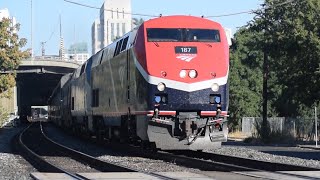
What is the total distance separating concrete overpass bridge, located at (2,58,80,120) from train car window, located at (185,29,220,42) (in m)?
48.6

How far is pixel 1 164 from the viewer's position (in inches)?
735

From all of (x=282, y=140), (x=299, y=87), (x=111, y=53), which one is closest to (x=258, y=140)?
(x=282, y=140)

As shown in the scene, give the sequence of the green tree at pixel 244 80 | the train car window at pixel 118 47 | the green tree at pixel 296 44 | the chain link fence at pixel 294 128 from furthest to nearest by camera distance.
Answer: the green tree at pixel 244 80
the chain link fence at pixel 294 128
the green tree at pixel 296 44
the train car window at pixel 118 47

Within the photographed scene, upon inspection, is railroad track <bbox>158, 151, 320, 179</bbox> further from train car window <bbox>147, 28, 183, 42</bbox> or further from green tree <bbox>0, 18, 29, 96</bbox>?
green tree <bbox>0, 18, 29, 96</bbox>

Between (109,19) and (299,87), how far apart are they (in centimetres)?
14693

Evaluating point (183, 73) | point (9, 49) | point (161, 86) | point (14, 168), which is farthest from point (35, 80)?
point (161, 86)

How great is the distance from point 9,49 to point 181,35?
3902cm

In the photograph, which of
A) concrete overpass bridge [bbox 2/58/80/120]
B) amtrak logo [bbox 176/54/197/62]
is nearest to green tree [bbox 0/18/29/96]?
concrete overpass bridge [bbox 2/58/80/120]

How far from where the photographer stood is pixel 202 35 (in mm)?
19047

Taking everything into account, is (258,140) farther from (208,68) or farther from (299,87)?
(208,68)

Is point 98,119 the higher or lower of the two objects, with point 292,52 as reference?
lower

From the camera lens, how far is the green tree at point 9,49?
53.8 metres

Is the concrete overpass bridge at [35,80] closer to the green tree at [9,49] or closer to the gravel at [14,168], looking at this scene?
the green tree at [9,49]

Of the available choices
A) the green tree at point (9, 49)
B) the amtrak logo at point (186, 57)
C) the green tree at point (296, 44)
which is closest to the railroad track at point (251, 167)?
the amtrak logo at point (186, 57)
